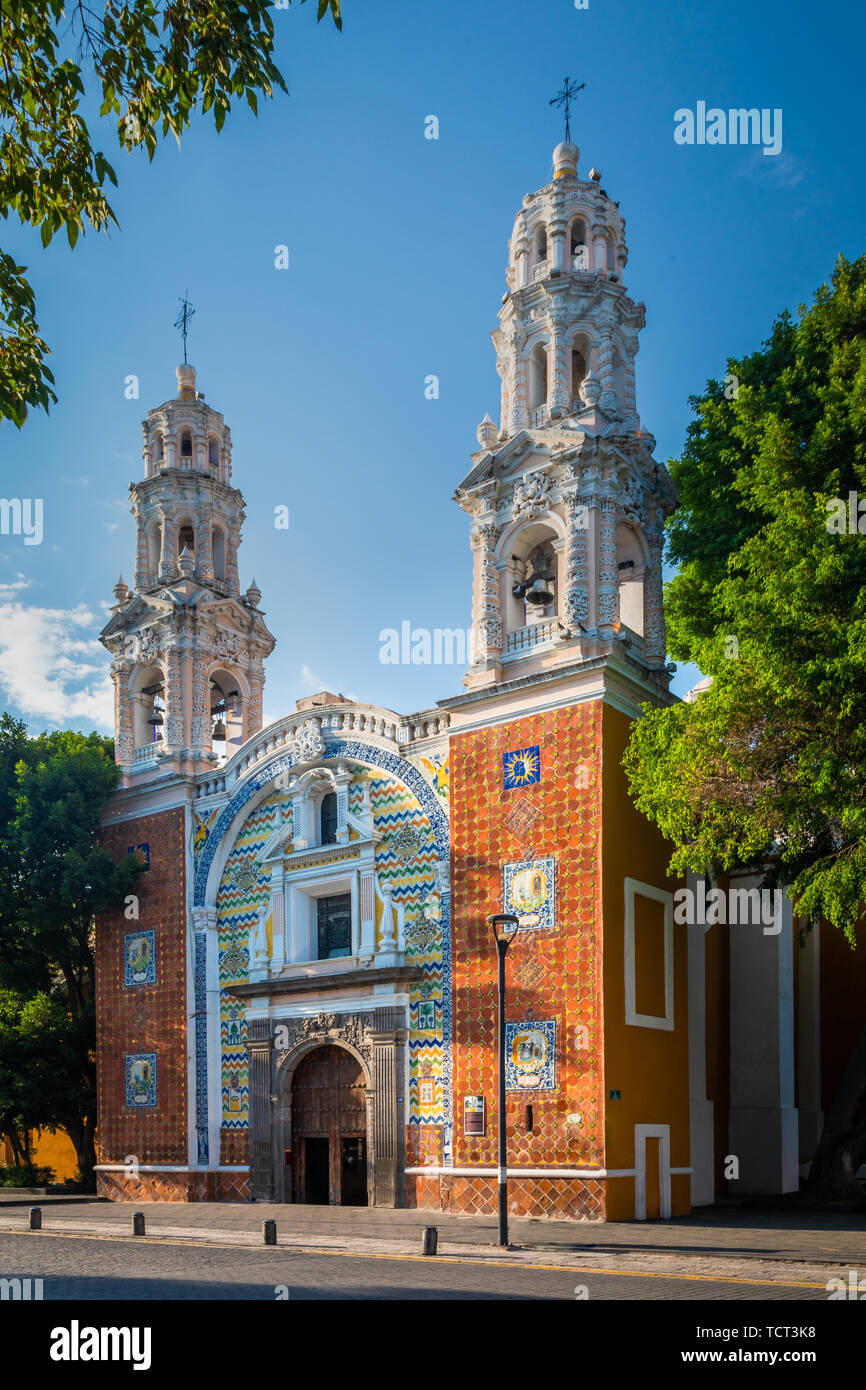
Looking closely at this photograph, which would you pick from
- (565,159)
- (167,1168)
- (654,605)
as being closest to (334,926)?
(167,1168)

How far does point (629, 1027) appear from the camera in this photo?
2092 centimetres

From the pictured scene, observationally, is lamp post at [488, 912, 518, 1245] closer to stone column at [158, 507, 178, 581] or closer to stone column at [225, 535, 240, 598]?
stone column at [158, 507, 178, 581]

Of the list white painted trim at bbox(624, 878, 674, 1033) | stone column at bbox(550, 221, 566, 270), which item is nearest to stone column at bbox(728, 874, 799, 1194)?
white painted trim at bbox(624, 878, 674, 1033)

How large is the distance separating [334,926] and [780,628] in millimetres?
12493

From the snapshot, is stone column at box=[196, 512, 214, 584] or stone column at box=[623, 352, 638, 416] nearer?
stone column at box=[623, 352, 638, 416]

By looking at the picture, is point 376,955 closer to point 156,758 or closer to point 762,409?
point 156,758

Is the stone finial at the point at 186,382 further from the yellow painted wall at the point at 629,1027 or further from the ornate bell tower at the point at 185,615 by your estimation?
the yellow painted wall at the point at 629,1027

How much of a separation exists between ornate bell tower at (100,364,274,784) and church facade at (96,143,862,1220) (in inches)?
4.1

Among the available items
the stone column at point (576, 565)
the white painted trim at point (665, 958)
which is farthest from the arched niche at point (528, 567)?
the white painted trim at point (665, 958)

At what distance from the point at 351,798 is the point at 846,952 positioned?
1240 centimetres

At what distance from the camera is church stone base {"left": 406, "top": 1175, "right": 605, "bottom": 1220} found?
64.6 feet

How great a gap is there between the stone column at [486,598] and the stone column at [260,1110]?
8791 millimetres

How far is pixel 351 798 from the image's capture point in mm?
25453

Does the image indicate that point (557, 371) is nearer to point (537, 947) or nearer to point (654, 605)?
point (654, 605)
